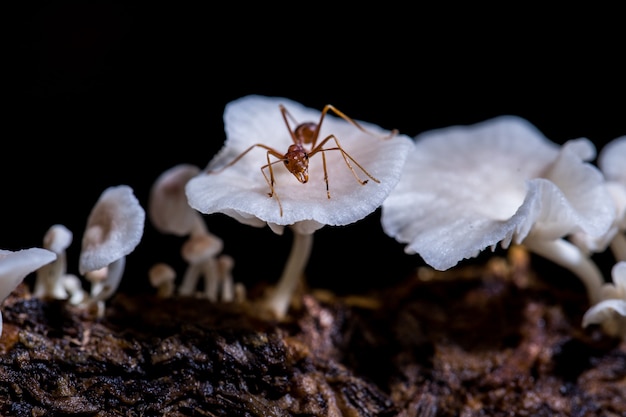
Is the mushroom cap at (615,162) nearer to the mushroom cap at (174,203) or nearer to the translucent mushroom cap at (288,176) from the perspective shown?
the translucent mushroom cap at (288,176)

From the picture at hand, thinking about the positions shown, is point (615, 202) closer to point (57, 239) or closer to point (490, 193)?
point (490, 193)

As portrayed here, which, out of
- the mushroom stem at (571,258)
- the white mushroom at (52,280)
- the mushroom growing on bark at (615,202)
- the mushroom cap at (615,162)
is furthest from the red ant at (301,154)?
the mushroom cap at (615,162)

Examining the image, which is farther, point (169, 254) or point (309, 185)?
point (169, 254)

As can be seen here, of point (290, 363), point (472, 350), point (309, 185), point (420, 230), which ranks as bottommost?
point (472, 350)

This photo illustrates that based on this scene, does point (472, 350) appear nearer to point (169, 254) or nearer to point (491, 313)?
point (491, 313)

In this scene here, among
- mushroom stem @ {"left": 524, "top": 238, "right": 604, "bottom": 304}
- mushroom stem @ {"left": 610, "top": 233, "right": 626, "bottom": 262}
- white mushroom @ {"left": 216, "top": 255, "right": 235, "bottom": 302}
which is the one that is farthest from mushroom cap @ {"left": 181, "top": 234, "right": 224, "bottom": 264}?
mushroom stem @ {"left": 610, "top": 233, "right": 626, "bottom": 262}

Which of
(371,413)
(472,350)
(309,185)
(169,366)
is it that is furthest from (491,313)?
(169,366)
